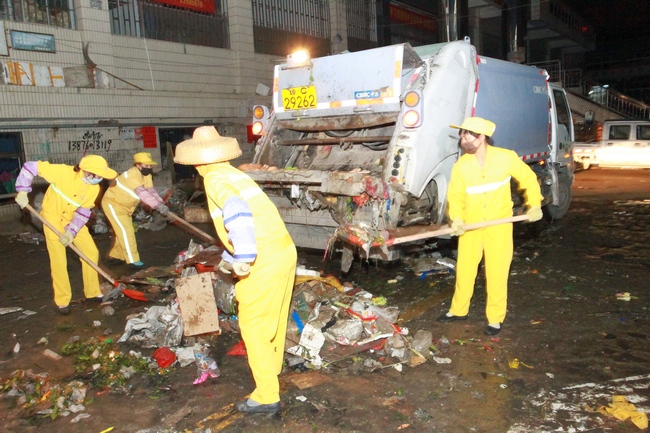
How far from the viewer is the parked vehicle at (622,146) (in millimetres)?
13188

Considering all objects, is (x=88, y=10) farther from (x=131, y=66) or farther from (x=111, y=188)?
(x=111, y=188)

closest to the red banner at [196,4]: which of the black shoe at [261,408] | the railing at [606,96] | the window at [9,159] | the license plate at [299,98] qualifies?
the window at [9,159]

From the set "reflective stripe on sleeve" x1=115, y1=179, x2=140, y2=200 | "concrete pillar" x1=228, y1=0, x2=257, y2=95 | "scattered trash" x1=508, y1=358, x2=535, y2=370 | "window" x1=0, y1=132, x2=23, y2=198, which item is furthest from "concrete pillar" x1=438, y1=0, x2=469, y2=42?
"scattered trash" x1=508, y1=358, x2=535, y2=370

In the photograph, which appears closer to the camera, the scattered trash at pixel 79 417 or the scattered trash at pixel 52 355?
the scattered trash at pixel 79 417

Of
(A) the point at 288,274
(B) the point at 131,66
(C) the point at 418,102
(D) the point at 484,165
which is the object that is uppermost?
(B) the point at 131,66

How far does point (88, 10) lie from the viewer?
30.8 ft

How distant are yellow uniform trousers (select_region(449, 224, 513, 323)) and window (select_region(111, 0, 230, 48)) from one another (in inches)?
359

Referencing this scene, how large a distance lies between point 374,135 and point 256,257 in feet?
10.5

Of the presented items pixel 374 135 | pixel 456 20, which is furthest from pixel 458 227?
pixel 456 20

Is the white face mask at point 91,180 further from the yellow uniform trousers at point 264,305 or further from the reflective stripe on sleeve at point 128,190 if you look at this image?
the yellow uniform trousers at point 264,305

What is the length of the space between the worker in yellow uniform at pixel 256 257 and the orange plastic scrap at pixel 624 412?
198 centimetres

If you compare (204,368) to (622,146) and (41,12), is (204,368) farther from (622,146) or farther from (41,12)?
(622,146)

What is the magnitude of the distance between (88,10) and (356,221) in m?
7.87

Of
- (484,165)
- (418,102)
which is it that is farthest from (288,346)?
(418,102)
